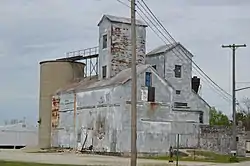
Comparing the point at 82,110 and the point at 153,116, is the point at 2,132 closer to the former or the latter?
the point at 82,110

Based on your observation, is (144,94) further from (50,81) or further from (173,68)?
(50,81)

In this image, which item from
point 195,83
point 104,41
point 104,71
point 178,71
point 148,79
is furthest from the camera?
point 195,83

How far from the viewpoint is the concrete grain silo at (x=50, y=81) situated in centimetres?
7950

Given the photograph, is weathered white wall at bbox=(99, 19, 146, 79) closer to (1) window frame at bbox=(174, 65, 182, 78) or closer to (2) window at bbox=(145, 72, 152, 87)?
(1) window frame at bbox=(174, 65, 182, 78)

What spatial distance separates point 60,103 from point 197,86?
20.0m

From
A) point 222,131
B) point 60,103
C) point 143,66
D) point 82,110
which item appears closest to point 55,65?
point 60,103

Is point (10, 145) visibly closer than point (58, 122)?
No

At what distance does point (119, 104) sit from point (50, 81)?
60.9ft

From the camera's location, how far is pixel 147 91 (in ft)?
218

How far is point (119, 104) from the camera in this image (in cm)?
6444

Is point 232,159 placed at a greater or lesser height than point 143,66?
lesser

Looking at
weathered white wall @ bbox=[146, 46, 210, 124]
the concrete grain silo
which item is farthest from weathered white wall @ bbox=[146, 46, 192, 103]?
the concrete grain silo

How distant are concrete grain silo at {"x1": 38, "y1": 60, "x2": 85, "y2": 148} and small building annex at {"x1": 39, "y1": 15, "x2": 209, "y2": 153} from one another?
0.46 ft

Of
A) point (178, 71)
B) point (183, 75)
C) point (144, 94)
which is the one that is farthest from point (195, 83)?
point (144, 94)
